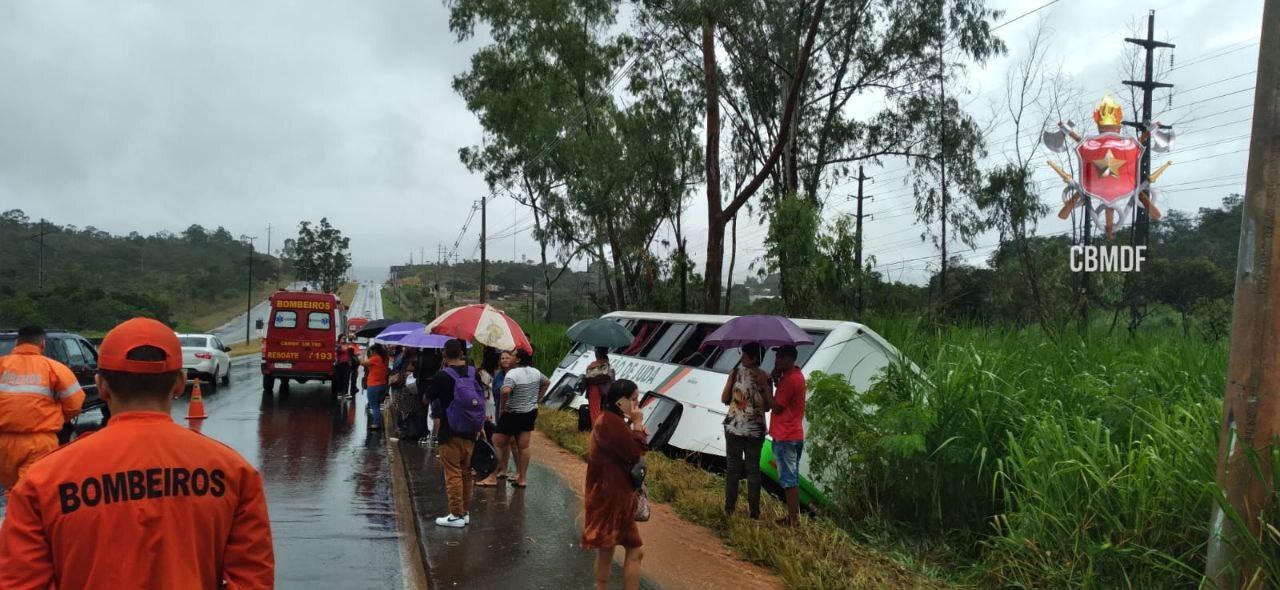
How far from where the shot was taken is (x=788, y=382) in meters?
8.13

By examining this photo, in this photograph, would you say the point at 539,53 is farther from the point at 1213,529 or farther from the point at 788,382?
the point at 1213,529

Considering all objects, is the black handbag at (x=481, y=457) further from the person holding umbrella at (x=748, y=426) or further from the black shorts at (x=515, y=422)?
the person holding umbrella at (x=748, y=426)

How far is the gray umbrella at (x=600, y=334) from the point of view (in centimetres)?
1238

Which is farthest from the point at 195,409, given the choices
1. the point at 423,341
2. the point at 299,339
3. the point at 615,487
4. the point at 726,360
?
the point at 615,487

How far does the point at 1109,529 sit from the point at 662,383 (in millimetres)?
8454

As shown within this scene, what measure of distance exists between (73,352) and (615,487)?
10509 millimetres

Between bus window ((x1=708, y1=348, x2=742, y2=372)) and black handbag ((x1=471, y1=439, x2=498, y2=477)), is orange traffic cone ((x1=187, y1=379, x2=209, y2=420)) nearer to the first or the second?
bus window ((x1=708, y1=348, x2=742, y2=372))

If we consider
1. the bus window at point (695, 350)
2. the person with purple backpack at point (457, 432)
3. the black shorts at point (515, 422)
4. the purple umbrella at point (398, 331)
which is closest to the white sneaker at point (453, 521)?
the person with purple backpack at point (457, 432)

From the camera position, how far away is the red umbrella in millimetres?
10180

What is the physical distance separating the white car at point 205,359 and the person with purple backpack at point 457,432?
16.0m

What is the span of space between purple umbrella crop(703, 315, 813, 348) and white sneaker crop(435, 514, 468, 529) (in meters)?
2.77

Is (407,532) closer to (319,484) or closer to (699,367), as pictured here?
(319,484)

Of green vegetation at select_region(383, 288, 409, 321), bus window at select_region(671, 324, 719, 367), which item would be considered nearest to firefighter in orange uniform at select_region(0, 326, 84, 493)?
bus window at select_region(671, 324, 719, 367)

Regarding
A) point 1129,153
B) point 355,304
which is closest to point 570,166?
point 1129,153
